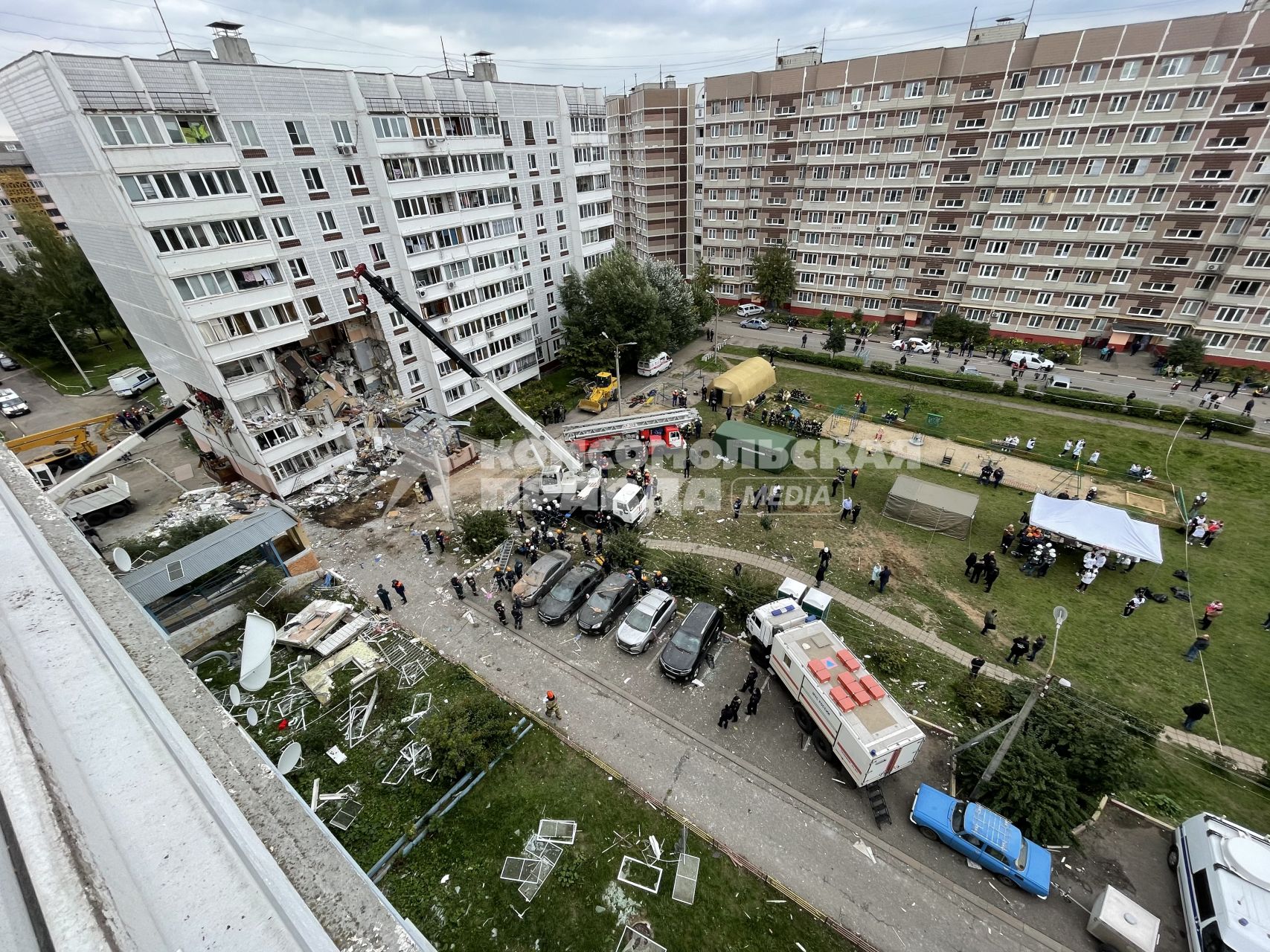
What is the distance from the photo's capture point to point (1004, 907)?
11.8 m

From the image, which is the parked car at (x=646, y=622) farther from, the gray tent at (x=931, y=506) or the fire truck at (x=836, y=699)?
the gray tent at (x=931, y=506)

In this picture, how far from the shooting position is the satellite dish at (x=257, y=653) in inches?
388

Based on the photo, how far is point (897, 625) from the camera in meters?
19.1

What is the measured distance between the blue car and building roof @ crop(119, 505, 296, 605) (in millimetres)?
23134

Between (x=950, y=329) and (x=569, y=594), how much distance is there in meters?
40.4

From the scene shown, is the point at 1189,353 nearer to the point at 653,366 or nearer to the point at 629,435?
the point at 653,366

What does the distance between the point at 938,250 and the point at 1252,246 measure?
60.8ft

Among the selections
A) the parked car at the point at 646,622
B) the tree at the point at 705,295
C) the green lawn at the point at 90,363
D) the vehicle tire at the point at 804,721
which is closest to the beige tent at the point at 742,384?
the tree at the point at 705,295

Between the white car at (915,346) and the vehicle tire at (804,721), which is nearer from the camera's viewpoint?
the vehicle tire at (804,721)

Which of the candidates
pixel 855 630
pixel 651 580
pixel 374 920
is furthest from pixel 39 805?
pixel 855 630

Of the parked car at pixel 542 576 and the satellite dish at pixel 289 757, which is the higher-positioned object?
the satellite dish at pixel 289 757

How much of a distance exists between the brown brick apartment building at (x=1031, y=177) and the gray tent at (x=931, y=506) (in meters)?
30.0

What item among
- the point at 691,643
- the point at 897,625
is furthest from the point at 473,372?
the point at 897,625

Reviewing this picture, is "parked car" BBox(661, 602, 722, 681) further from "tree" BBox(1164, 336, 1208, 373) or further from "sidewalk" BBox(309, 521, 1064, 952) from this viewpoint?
"tree" BBox(1164, 336, 1208, 373)
